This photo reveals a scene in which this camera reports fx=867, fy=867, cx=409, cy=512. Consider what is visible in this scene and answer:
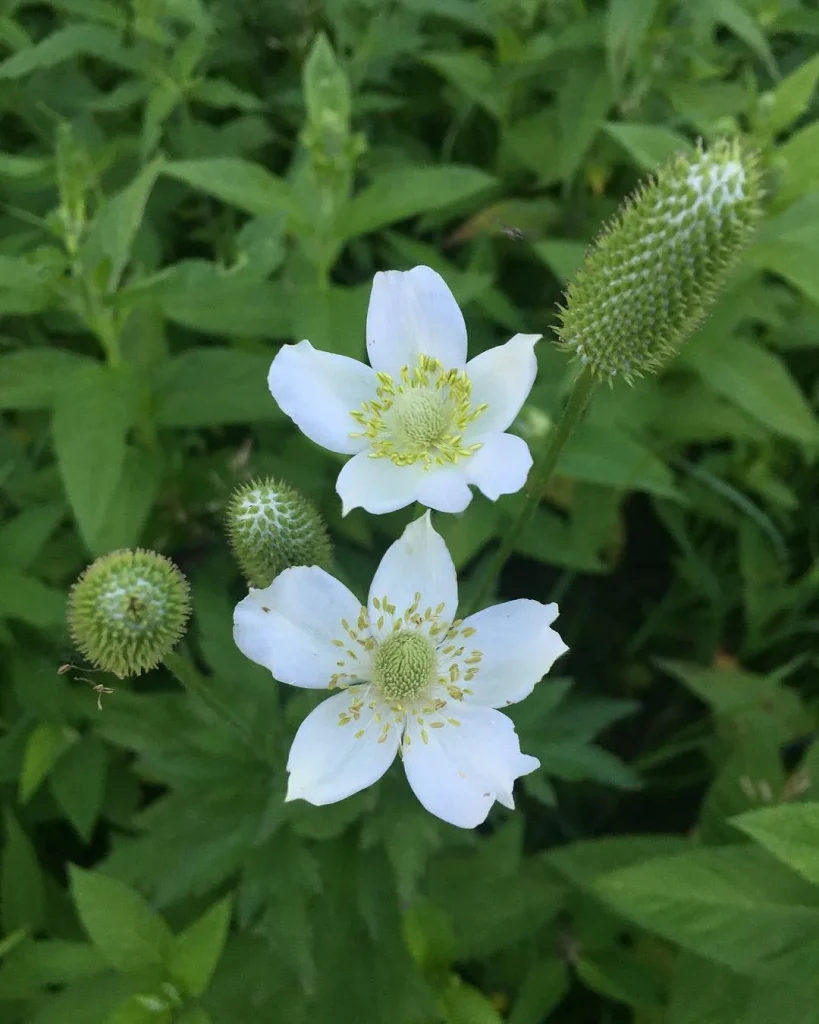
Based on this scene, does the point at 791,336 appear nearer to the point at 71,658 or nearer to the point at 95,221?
the point at 95,221

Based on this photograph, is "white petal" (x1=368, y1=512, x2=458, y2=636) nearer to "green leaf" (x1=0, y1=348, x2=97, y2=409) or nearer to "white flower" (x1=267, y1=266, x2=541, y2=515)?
"white flower" (x1=267, y1=266, x2=541, y2=515)

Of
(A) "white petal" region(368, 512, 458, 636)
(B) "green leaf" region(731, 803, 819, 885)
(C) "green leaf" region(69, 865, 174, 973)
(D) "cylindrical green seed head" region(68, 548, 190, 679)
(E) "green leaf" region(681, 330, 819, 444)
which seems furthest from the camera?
(E) "green leaf" region(681, 330, 819, 444)

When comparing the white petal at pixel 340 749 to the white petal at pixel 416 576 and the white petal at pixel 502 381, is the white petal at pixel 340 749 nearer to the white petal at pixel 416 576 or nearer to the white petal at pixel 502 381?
the white petal at pixel 416 576

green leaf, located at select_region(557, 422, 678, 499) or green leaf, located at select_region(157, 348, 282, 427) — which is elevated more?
green leaf, located at select_region(557, 422, 678, 499)

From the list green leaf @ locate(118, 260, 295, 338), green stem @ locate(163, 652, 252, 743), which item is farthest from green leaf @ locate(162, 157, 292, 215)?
green stem @ locate(163, 652, 252, 743)

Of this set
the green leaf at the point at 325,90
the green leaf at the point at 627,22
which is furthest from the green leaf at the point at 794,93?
the green leaf at the point at 325,90

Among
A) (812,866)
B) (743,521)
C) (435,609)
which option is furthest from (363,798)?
(743,521)
